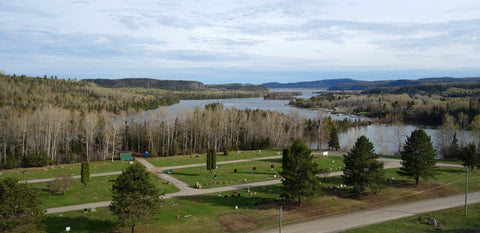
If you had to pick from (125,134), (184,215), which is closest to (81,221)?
(184,215)

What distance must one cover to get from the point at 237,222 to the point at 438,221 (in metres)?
18.5

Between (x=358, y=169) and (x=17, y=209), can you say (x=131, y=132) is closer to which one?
(x=17, y=209)

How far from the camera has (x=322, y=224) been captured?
1096 inches

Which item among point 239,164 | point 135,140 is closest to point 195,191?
point 239,164

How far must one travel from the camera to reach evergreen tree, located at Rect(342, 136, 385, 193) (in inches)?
1385

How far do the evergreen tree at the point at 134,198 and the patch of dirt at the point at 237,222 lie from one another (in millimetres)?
6565

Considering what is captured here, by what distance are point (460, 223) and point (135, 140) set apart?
63.8 meters

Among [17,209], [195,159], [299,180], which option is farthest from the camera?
[195,159]

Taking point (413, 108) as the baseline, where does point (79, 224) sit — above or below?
below

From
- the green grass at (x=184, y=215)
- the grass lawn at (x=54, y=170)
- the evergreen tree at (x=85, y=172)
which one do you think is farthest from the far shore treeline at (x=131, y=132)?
the green grass at (x=184, y=215)

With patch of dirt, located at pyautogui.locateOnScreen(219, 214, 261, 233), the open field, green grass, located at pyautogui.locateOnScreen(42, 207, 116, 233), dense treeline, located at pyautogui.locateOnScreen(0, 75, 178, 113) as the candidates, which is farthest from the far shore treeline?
patch of dirt, located at pyautogui.locateOnScreen(219, 214, 261, 233)

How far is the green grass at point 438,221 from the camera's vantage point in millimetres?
26078

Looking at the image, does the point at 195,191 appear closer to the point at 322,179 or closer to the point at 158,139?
the point at 322,179

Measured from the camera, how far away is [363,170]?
35750mm
